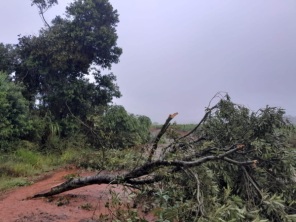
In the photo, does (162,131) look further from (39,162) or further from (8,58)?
(8,58)

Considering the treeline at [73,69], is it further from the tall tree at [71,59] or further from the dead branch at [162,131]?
the dead branch at [162,131]

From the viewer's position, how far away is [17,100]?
399 inches

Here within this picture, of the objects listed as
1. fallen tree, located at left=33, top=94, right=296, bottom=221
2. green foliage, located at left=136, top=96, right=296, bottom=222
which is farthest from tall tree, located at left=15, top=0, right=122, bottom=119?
green foliage, located at left=136, top=96, right=296, bottom=222

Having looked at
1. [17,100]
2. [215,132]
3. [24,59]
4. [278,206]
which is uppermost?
[24,59]

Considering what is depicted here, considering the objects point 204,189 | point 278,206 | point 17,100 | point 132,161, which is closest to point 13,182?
point 17,100

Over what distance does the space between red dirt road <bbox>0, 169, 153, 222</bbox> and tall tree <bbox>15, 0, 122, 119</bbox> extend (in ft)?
20.8

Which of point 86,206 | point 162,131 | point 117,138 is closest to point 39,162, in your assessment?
point 117,138

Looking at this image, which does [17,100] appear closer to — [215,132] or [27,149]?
[27,149]

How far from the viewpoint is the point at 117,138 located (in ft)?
27.9

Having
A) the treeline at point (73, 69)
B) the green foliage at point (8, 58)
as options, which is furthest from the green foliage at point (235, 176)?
the green foliage at point (8, 58)

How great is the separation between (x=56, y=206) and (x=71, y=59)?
332 inches

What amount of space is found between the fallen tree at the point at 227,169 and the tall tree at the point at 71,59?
7.26 m

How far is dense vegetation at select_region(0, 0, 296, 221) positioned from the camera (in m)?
3.92

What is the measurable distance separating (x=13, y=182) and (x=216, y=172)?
5.19 m
